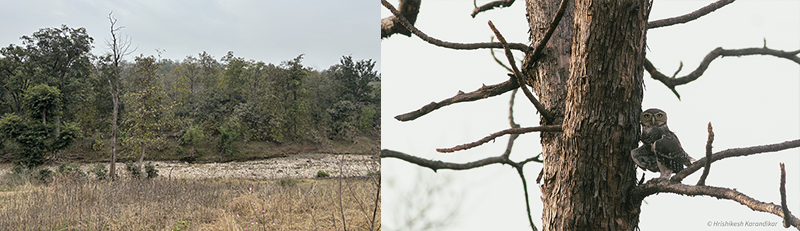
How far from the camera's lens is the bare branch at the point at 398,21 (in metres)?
0.85

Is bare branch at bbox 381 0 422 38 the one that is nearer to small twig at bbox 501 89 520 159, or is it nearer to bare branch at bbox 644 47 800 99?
small twig at bbox 501 89 520 159

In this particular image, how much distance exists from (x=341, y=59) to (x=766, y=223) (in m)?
10.6

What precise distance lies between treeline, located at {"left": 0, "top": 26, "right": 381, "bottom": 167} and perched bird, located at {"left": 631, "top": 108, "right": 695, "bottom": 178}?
5118mm

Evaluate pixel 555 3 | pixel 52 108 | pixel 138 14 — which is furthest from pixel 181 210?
pixel 138 14

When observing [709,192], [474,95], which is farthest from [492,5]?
[709,192]

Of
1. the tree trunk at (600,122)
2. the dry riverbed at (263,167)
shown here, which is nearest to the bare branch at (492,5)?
the tree trunk at (600,122)

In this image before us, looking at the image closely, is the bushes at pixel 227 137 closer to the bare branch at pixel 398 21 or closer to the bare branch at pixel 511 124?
the bare branch at pixel 398 21

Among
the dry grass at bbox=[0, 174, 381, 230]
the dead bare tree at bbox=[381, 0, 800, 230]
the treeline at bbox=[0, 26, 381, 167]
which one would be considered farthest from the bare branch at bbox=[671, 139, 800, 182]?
the treeline at bbox=[0, 26, 381, 167]

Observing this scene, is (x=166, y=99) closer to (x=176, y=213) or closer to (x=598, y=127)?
(x=176, y=213)

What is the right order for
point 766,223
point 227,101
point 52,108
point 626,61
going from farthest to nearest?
1. point 227,101
2. point 52,108
3. point 766,223
4. point 626,61

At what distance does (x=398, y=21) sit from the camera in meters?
0.86

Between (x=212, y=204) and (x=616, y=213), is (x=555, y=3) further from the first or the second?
(x=212, y=204)

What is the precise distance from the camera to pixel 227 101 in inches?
430

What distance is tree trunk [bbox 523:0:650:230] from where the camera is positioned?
0.44 meters
